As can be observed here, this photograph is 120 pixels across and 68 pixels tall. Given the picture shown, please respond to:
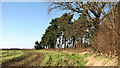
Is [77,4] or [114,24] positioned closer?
[114,24]

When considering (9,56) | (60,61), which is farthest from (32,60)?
(60,61)

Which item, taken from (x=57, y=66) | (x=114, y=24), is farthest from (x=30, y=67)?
(x=114, y=24)

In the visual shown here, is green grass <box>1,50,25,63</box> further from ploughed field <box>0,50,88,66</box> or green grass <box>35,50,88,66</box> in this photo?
green grass <box>35,50,88,66</box>

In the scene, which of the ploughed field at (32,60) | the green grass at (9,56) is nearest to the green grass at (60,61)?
the ploughed field at (32,60)

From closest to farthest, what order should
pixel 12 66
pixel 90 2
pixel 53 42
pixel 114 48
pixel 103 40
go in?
1. pixel 12 66
2. pixel 114 48
3. pixel 103 40
4. pixel 90 2
5. pixel 53 42

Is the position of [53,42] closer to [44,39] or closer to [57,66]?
[44,39]

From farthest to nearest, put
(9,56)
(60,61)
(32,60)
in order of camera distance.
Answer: (9,56) → (60,61) → (32,60)

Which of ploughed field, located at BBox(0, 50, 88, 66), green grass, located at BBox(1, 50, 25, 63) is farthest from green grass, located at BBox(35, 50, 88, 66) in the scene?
green grass, located at BBox(1, 50, 25, 63)

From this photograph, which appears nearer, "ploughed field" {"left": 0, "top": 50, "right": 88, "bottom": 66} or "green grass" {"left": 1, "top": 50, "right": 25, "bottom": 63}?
"ploughed field" {"left": 0, "top": 50, "right": 88, "bottom": 66}

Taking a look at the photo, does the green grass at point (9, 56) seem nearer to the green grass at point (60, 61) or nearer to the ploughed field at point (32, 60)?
the ploughed field at point (32, 60)

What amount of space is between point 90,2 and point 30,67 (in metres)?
10.3

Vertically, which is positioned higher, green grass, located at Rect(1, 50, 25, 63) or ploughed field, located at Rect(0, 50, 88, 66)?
green grass, located at Rect(1, 50, 25, 63)

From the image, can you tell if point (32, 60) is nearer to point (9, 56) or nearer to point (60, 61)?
point (9, 56)

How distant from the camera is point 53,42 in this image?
27.9 meters
